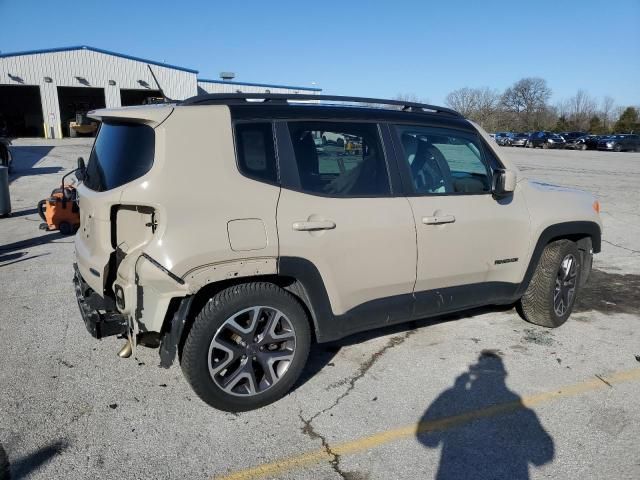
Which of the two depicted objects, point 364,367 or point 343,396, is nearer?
point 343,396

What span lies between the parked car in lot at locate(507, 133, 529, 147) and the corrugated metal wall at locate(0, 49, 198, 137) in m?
32.1

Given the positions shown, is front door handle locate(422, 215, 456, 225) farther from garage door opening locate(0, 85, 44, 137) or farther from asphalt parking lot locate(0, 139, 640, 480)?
garage door opening locate(0, 85, 44, 137)

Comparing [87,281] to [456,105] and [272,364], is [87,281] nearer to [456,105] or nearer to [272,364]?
[272,364]

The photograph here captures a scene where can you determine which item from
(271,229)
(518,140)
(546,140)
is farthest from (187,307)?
(518,140)

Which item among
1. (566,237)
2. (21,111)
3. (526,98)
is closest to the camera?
(566,237)

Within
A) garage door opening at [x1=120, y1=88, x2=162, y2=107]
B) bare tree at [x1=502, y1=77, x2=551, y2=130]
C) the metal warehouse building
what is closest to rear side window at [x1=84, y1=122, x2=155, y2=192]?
the metal warehouse building

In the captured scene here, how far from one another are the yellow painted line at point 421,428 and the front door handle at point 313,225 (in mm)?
1287

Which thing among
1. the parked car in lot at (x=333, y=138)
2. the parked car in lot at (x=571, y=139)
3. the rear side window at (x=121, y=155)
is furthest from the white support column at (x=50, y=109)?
the parked car in lot at (x=571, y=139)

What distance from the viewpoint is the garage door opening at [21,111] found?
45125 mm

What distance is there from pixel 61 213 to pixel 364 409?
260 inches

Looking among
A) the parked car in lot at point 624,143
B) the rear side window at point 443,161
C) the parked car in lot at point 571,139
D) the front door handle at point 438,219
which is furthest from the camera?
the parked car in lot at point 571,139

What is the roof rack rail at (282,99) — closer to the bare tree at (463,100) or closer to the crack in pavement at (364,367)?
the crack in pavement at (364,367)

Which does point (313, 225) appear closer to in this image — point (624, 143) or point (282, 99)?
point (282, 99)

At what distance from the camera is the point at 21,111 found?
1870 inches
